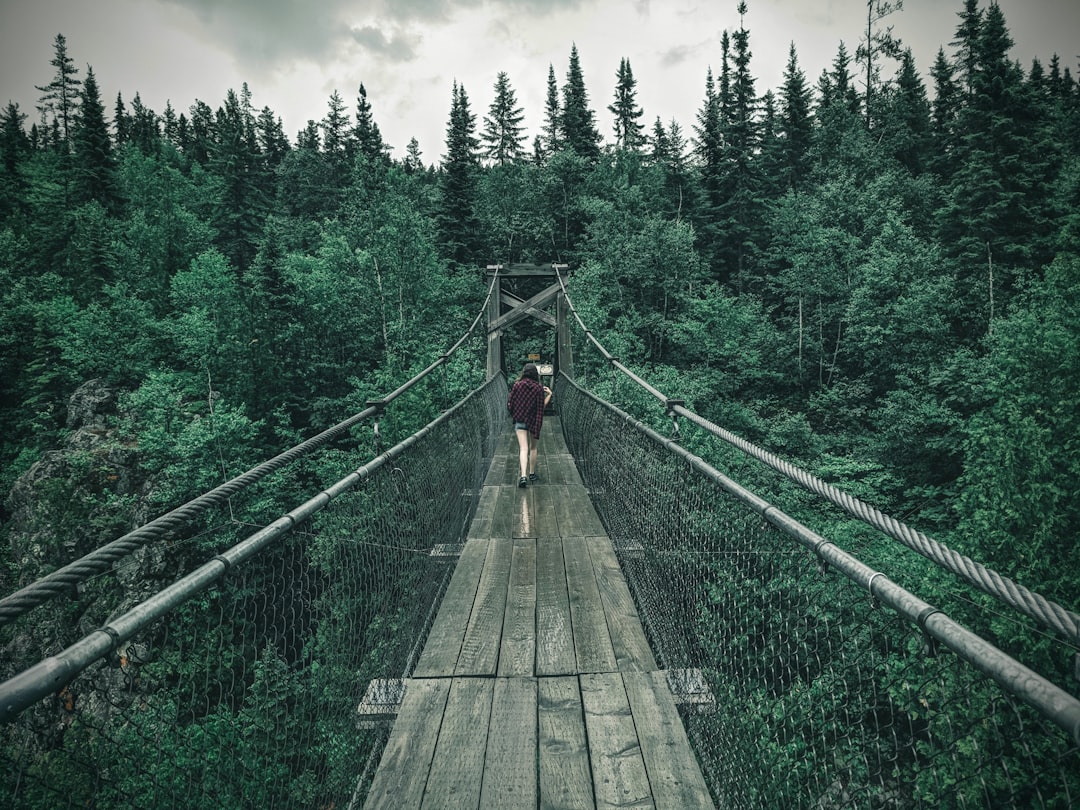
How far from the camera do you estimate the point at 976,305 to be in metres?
18.0

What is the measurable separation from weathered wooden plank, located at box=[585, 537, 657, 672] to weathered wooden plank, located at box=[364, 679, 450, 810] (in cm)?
73

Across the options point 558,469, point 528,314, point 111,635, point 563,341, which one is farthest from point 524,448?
point 528,314

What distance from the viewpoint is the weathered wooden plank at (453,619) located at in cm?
223

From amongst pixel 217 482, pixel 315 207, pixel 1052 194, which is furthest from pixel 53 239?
pixel 1052 194

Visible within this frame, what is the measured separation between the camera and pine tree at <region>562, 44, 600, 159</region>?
3256 cm

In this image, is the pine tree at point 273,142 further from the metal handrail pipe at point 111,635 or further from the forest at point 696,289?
the metal handrail pipe at point 111,635

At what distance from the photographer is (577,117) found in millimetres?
34031

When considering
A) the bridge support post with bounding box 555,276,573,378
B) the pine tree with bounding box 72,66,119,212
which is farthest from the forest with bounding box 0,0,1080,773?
the bridge support post with bounding box 555,276,573,378

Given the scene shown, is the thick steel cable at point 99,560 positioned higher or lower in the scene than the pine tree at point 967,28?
lower

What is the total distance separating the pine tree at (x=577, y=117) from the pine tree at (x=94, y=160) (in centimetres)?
2434

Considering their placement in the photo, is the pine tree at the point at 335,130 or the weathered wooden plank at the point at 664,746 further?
the pine tree at the point at 335,130

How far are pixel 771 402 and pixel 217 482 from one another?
18820 mm

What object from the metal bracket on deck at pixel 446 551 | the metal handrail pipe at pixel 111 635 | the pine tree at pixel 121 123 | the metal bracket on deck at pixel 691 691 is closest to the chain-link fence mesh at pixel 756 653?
the metal bracket on deck at pixel 691 691

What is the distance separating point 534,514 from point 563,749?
2.43 meters
